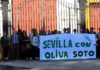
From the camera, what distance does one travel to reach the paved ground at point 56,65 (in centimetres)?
1941

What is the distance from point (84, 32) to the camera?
80.6 feet

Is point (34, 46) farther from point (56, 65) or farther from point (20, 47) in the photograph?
point (56, 65)

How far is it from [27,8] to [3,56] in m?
5.69

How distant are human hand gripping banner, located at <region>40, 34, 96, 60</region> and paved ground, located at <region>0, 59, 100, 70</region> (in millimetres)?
672

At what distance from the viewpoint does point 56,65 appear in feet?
67.7

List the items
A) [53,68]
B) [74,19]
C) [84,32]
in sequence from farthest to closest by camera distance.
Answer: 1. [74,19]
2. [84,32]
3. [53,68]

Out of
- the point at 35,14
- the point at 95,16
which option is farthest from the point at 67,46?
the point at 95,16

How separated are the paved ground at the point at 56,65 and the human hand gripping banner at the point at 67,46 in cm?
67

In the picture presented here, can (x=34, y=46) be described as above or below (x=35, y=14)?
below

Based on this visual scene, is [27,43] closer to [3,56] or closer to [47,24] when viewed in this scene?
[3,56]

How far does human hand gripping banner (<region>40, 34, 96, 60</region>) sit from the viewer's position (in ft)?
74.4

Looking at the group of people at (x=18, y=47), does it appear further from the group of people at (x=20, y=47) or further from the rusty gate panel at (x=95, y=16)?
the rusty gate panel at (x=95, y=16)

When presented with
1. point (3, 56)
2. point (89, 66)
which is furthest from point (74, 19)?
point (89, 66)

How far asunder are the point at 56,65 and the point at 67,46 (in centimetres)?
242
